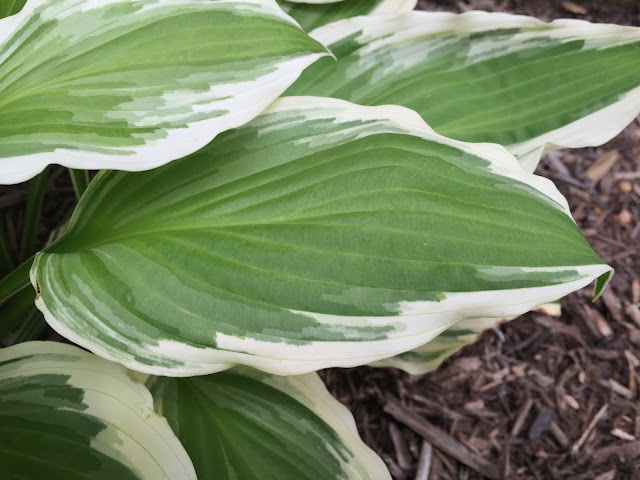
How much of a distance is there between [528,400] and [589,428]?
0.11 m

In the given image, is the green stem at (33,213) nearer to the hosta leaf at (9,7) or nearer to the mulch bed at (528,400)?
the hosta leaf at (9,7)

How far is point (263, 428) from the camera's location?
0.72 m

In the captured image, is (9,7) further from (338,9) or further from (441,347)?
(441,347)

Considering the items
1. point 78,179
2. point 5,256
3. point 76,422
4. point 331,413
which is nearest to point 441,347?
point 331,413

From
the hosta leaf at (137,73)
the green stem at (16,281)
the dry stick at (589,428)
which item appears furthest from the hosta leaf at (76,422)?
the dry stick at (589,428)

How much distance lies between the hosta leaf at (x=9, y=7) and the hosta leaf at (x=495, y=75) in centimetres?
38

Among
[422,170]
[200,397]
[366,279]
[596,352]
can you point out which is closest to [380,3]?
[422,170]

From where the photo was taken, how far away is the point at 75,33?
59 cm

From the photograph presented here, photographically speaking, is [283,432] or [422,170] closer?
[422,170]

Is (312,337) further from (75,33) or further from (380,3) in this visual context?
(380,3)

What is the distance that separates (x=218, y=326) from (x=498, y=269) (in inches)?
10.2

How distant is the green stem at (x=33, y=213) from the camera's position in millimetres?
882

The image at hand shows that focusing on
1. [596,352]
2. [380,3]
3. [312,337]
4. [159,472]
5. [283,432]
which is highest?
[380,3]

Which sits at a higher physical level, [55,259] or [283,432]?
[55,259]
